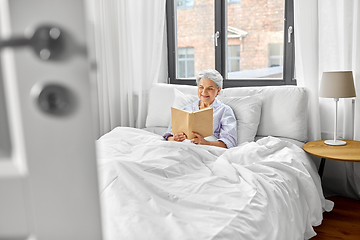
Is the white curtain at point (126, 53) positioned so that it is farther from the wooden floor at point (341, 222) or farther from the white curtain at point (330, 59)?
the wooden floor at point (341, 222)

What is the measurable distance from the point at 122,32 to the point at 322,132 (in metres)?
1.97

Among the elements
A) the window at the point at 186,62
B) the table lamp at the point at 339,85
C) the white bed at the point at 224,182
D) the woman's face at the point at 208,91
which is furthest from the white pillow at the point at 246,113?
the window at the point at 186,62

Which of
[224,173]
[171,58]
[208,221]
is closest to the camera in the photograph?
[208,221]

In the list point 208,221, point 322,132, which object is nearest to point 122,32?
point 322,132

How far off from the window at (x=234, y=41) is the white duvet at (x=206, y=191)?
1021 millimetres

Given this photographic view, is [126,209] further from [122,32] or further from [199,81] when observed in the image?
[122,32]

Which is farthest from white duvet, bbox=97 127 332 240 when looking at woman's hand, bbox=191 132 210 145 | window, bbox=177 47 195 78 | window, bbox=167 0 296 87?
window, bbox=177 47 195 78

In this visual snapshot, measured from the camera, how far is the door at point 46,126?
1.16 feet

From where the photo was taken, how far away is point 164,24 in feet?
10.9

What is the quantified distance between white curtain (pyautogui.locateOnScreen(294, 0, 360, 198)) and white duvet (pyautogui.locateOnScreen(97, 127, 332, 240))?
46cm

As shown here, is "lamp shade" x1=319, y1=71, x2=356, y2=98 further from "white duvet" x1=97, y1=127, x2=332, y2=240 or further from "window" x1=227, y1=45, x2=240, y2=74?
"window" x1=227, y1=45, x2=240, y2=74

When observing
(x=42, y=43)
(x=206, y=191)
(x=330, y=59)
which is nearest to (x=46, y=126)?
(x=42, y=43)

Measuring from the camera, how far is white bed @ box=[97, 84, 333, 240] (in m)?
1.14

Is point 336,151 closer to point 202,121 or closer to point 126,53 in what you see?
point 202,121
